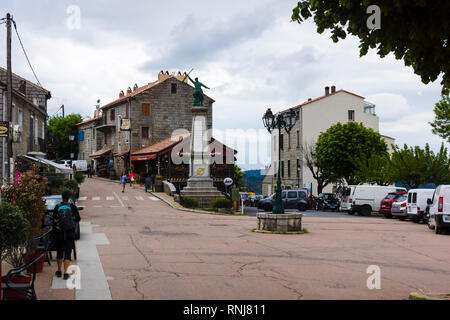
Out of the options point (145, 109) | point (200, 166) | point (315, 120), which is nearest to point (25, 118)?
point (200, 166)

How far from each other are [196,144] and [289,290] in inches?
947

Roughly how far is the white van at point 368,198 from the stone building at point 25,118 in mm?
19419

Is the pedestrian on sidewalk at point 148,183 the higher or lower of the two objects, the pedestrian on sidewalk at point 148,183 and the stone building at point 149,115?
the lower

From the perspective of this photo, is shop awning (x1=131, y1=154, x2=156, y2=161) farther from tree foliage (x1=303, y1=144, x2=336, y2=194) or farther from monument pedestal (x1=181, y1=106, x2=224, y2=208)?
tree foliage (x1=303, y1=144, x2=336, y2=194)

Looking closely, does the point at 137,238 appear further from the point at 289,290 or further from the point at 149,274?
the point at 289,290

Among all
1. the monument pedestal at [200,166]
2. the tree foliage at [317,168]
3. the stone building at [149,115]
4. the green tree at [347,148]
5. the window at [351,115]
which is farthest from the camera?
the window at [351,115]

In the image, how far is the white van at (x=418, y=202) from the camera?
902 inches

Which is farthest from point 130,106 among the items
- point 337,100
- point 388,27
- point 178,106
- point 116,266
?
point 388,27

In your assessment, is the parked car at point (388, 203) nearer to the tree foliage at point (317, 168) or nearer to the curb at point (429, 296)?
the tree foliage at point (317, 168)

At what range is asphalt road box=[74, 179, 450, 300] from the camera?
7902mm

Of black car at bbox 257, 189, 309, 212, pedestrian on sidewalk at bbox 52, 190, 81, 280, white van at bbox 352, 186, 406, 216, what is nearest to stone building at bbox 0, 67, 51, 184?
pedestrian on sidewalk at bbox 52, 190, 81, 280

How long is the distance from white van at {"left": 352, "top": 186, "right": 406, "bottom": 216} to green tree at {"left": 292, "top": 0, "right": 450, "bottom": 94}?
79.3ft

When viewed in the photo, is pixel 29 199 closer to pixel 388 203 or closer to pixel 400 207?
pixel 400 207

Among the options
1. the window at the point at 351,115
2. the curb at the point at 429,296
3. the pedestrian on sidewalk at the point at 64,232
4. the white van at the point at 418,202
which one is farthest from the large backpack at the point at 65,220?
the window at the point at 351,115
